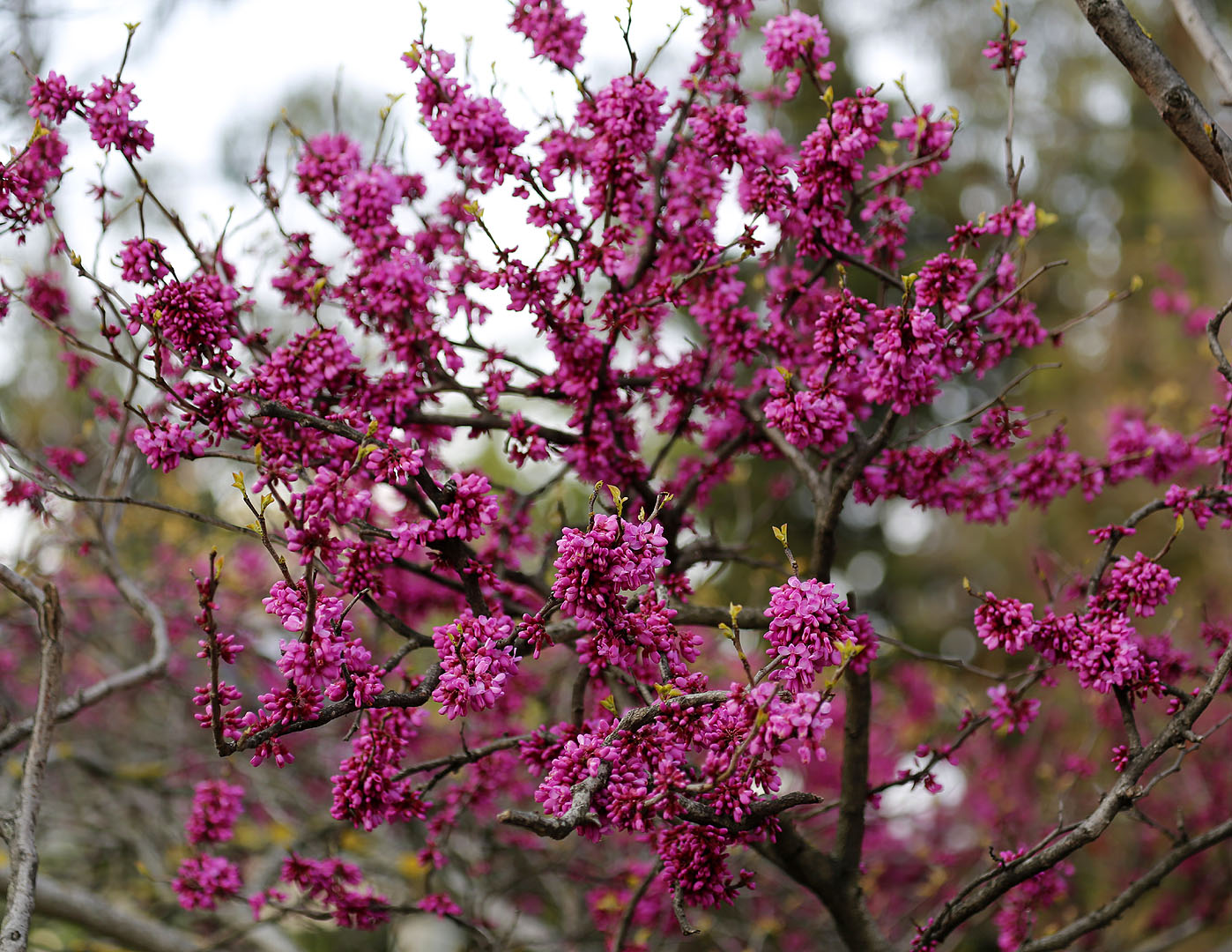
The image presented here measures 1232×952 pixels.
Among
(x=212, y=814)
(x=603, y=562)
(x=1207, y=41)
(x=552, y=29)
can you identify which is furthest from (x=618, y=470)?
(x=1207, y=41)

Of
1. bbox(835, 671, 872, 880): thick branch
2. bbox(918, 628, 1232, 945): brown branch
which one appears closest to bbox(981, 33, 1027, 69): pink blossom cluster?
bbox(918, 628, 1232, 945): brown branch

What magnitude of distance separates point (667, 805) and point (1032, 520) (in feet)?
39.5

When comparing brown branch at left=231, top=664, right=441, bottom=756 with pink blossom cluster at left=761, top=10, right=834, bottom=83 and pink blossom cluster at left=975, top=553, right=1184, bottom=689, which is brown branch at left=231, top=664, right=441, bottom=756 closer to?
pink blossom cluster at left=975, top=553, right=1184, bottom=689

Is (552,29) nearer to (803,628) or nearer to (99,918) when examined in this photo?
(803,628)

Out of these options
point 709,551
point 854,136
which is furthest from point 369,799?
point 854,136

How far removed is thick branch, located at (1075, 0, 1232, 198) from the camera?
9.17 ft

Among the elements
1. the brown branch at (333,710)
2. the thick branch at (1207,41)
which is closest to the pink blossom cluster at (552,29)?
the thick branch at (1207,41)

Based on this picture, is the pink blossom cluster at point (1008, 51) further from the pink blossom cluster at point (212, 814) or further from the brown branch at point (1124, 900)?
the pink blossom cluster at point (212, 814)

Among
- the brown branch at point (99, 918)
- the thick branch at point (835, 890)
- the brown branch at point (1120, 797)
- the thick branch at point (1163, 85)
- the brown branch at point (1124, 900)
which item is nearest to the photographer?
the brown branch at point (1120, 797)

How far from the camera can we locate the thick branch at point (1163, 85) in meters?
2.79

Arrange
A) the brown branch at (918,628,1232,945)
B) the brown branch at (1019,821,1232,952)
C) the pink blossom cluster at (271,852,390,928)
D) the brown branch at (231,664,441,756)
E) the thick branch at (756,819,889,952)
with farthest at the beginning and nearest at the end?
1. the thick branch at (756,819,889,952)
2. the pink blossom cluster at (271,852,390,928)
3. the brown branch at (1019,821,1232,952)
4. the brown branch at (918,628,1232,945)
5. the brown branch at (231,664,441,756)

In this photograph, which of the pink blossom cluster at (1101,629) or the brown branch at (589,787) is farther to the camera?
the pink blossom cluster at (1101,629)

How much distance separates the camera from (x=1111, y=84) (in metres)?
12.6

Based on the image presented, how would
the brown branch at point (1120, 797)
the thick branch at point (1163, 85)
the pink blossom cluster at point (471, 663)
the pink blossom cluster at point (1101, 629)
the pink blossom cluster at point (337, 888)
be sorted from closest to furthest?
1. the pink blossom cluster at point (471, 663)
2. the brown branch at point (1120, 797)
3. the pink blossom cluster at point (1101, 629)
4. the thick branch at point (1163, 85)
5. the pink blossom cluster at point (337, 888)
